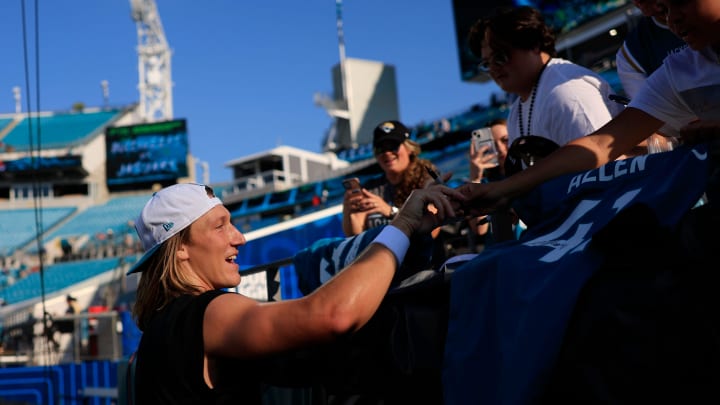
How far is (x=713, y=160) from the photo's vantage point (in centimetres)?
133

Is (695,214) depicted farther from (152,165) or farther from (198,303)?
(152,165)

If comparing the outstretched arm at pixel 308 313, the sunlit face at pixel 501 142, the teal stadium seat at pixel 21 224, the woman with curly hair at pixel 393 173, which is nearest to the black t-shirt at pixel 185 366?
the outstretched arm at pixel 308 313

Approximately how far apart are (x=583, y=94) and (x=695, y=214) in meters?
1.27

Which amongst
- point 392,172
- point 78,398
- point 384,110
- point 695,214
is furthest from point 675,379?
point 384,110

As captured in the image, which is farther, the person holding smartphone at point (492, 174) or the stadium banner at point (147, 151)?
the stadium banner at point (147, 151)

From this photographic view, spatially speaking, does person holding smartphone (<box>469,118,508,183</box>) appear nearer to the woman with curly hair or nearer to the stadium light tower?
the woman with curly hair

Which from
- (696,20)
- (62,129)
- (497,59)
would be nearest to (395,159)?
(497,59)

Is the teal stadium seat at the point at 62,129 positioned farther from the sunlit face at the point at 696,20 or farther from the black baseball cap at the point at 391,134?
the sunlit face at the point at 696,20

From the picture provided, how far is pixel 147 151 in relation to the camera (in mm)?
38781

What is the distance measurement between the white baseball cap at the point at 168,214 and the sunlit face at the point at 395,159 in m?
1.62

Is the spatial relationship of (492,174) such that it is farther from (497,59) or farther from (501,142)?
(501,142)

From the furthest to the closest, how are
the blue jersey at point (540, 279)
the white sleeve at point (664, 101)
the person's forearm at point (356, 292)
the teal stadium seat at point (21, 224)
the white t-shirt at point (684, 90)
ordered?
the teal stadium seat at point (21, 224), the white sleeve at point (664, 101), the white t-shirt at point (684, 90), the person's forearm at point (356, 292), the blue jersey at point (540, 279)

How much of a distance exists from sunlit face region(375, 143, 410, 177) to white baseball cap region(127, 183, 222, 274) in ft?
5.31

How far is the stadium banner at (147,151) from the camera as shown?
38.8m
